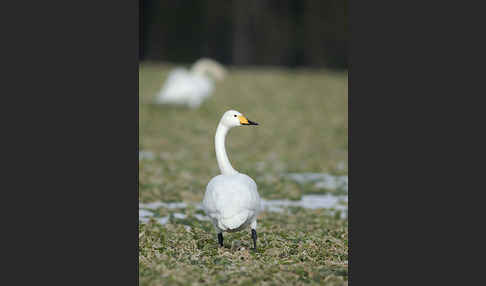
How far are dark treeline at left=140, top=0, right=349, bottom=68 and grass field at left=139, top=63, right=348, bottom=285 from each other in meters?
8.25

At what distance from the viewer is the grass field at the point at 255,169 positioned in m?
5.73

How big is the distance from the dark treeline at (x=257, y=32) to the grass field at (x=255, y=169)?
8.25m

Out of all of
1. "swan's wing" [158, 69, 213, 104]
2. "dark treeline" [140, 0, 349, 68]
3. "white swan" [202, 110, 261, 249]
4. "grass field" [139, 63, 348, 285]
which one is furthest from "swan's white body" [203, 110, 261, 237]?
"dark treeline" [140, 0, 349, 68]

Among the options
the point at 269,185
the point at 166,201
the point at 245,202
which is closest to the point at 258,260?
the point at 245,202

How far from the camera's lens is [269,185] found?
10.2m

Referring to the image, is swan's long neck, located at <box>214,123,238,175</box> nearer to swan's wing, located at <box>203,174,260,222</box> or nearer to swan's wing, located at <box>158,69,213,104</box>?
swan's wing, located at <box>203,174,260,222</box>

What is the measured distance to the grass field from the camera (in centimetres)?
573

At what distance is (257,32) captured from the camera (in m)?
33.0

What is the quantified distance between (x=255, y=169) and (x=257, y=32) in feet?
73.7

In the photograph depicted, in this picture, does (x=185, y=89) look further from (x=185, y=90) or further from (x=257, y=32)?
(x=257, y=32)

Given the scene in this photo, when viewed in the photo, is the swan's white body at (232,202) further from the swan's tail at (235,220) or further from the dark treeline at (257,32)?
the dark treeline at (257,32)

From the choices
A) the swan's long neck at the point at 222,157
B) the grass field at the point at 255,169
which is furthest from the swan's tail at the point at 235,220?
the swan's long neck at the point at 222,157

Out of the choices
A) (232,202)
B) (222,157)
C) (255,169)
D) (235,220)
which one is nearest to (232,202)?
(232,202)

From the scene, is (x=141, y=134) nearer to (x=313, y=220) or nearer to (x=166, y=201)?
(x=166, y=201)
